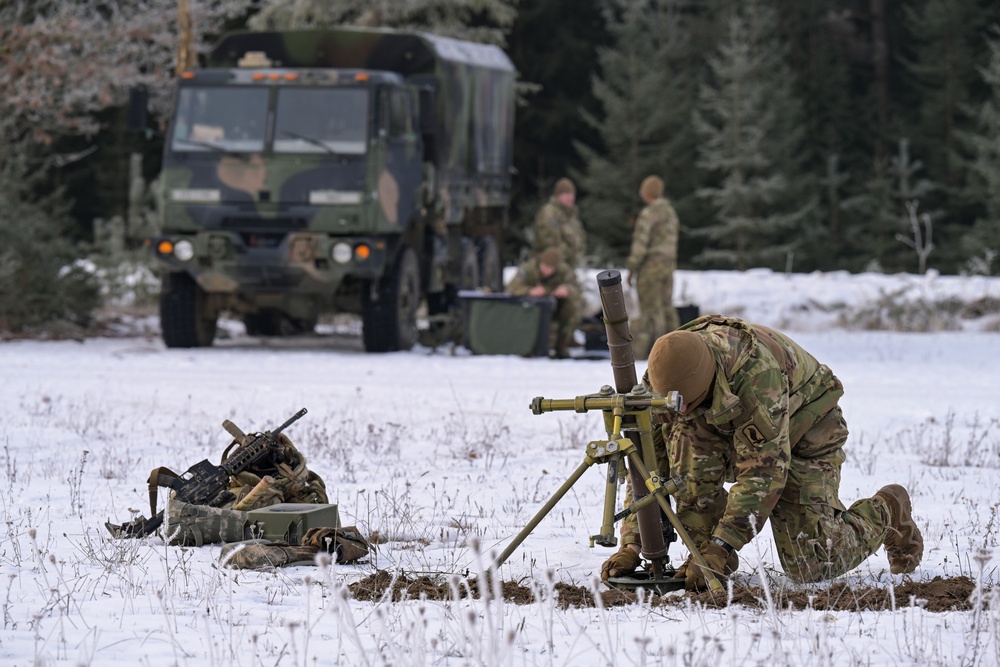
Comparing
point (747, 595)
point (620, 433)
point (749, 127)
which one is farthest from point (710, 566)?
point (749, 127)

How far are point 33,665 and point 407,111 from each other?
11.2 meters

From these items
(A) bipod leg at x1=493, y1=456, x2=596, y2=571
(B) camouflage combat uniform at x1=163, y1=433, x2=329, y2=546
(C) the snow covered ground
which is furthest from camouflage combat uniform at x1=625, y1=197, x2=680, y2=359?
(A) bipod leg at x1=493, y1=456, x2=596, y2=571

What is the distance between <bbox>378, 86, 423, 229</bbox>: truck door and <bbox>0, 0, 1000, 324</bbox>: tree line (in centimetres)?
1147

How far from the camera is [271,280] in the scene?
14.4 m

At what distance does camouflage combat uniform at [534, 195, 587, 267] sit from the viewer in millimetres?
15578

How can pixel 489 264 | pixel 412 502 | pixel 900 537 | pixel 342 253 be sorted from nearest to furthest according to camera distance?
pixel 900 537
pixel 412 502
pixel 342 253
pixel 489 264

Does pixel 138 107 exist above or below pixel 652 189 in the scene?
above

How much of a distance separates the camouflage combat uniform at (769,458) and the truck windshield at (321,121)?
9234 mm

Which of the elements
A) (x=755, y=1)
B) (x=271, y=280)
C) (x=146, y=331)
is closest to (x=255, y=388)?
(x=271, y=280)

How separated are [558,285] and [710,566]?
981 centimetres

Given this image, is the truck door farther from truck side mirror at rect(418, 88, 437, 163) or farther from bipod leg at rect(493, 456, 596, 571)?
bipod leg at rect(493, 456, 596, 571)

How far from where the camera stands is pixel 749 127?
1204 inches

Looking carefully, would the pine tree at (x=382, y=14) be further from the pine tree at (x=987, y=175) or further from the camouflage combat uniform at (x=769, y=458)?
the camouflage combat uniform at (x=769, y=458)

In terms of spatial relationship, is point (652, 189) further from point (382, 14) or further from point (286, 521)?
point (382, 14)
